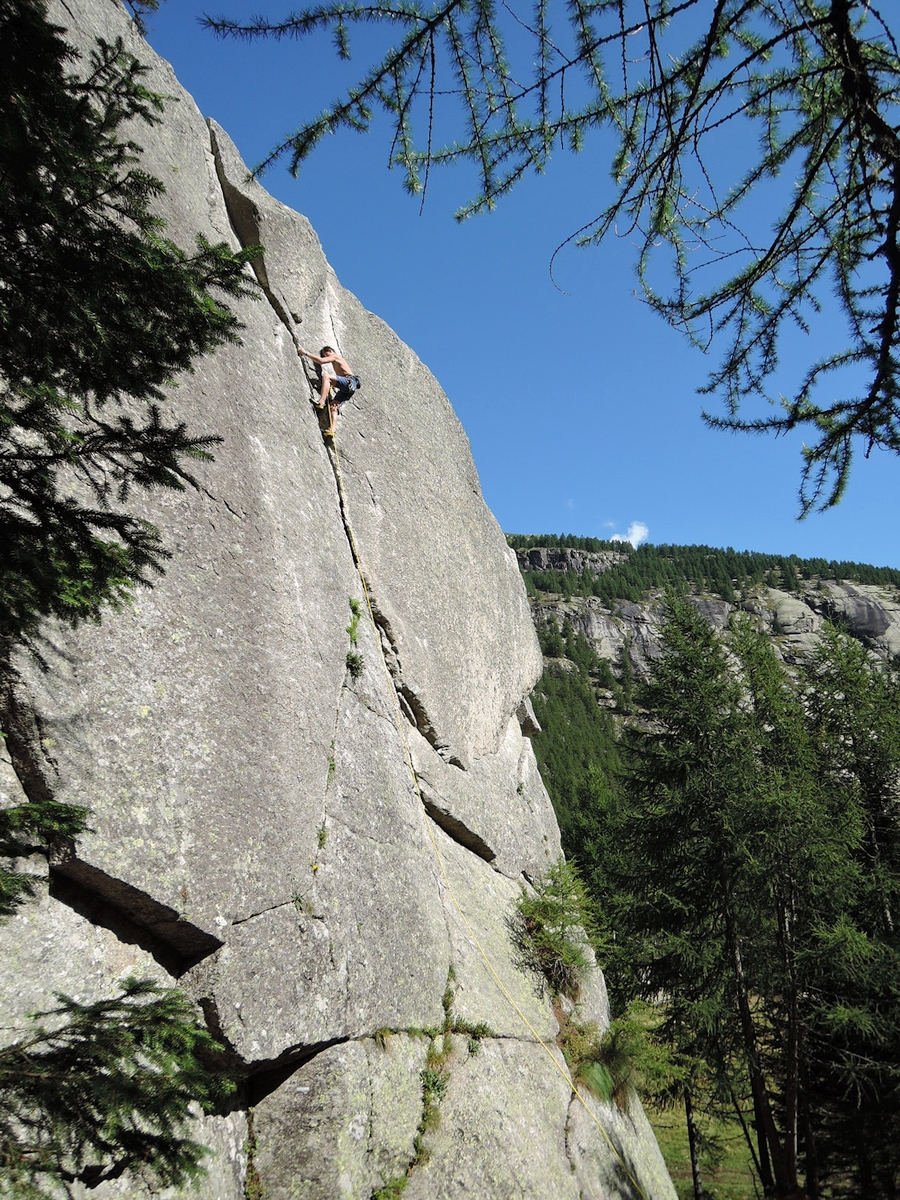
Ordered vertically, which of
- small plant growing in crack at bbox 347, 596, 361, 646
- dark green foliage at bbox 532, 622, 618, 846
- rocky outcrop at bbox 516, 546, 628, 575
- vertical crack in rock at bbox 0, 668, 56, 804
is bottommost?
vertical crack in rock at bbox 0, 668, 56, 804

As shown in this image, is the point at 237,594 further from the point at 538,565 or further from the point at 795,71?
the point at 538,565

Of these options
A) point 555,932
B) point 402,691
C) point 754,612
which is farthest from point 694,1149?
point 754,612

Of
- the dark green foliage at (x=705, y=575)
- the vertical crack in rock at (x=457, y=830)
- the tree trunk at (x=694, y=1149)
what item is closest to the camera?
the vertical crack in rock at (x=457, y=830)

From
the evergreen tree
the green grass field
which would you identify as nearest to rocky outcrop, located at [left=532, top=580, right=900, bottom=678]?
the green grass field

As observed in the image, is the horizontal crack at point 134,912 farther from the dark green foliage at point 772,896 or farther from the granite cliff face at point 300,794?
the dark green foliage at point 772,896

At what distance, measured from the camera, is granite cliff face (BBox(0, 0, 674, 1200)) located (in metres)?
4.27

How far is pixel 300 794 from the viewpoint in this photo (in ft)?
18.1

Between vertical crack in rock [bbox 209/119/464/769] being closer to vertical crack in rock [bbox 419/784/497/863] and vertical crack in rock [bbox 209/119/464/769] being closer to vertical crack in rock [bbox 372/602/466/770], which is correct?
vertical crack in rock [bbox 372/602/466/770]

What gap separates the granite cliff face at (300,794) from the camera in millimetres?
4266

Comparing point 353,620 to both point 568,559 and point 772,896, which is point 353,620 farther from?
point 568,559

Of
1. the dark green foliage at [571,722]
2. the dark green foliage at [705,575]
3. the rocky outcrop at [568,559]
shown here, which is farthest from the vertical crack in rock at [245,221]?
the rocky outcrop at [568,559]

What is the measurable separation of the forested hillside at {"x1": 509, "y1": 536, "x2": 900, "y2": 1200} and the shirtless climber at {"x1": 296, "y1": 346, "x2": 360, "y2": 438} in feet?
24.5

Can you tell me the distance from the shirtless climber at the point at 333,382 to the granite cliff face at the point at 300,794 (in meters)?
0.29

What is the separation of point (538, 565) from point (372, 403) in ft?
603
